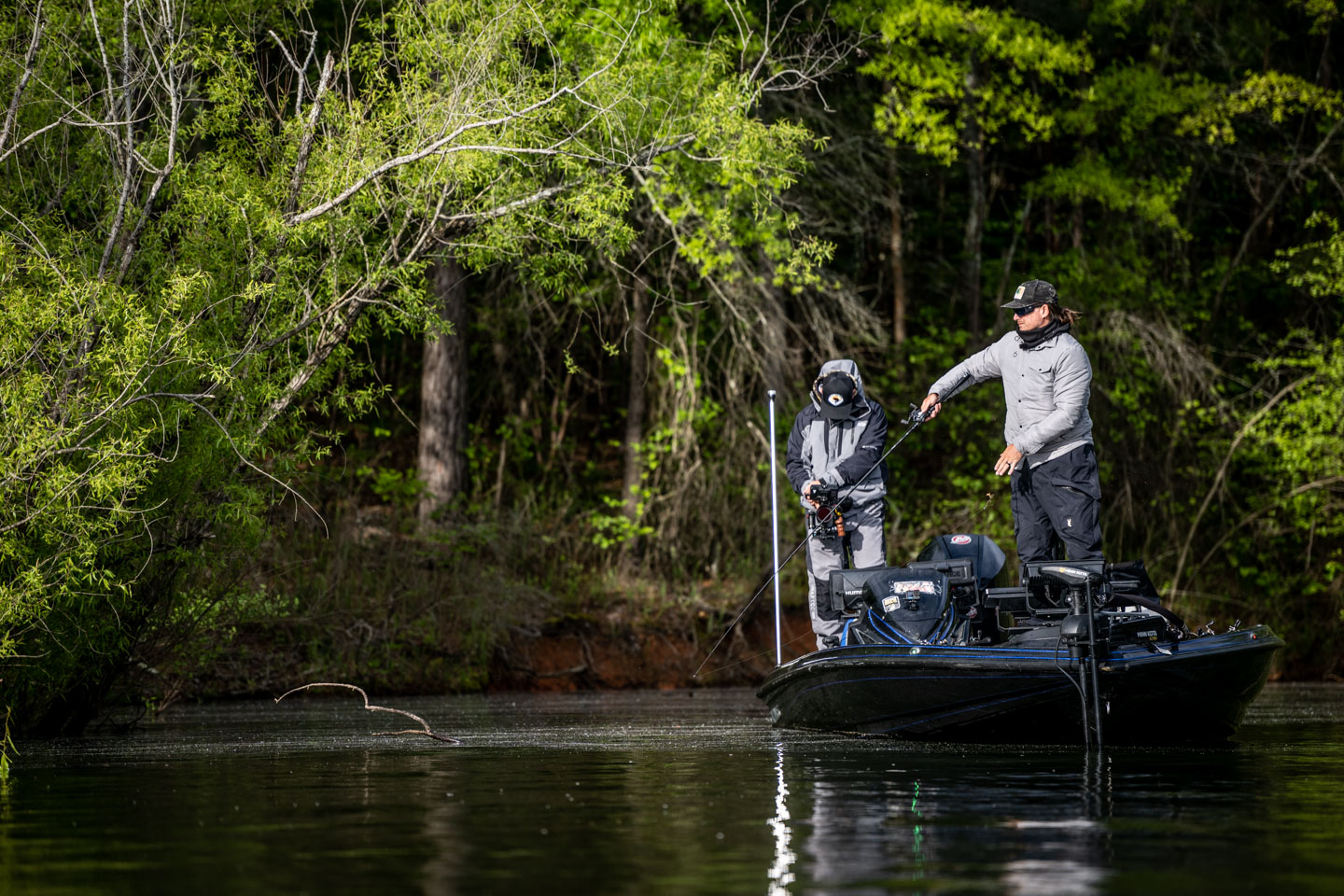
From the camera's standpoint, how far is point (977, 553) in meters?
11.0

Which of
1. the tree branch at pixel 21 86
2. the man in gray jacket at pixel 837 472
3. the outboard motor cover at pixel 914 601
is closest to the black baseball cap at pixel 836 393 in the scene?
the man in gray jacket at pixel 837 472

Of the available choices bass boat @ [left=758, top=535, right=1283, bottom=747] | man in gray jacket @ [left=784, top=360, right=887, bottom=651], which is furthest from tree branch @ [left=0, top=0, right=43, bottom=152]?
bass boat @ [left=758, top=535, right=1283, bottom=747]

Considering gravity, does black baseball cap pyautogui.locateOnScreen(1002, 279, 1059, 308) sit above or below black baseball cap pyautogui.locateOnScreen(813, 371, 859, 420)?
above

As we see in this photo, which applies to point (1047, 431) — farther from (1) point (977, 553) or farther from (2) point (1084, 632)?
(2) point (1084, 632)

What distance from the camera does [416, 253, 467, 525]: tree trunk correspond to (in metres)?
21.0

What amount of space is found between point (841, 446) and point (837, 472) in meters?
0.23

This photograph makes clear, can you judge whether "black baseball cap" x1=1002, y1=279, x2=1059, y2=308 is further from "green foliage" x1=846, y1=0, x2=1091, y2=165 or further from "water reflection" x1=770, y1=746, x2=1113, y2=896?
"green foliage" x1=846, y1=0, x2=1091, y2=165

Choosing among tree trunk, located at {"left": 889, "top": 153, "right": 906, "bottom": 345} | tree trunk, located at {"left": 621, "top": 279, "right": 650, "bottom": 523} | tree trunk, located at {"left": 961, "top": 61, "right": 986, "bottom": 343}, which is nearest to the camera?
tree trunk, located at {"left": 621, "top": 279, "right": 650, "bottom": 523}

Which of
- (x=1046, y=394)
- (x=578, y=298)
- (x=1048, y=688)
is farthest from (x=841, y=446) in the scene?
(x=578, y=298)

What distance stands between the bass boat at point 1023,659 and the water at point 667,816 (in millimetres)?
237

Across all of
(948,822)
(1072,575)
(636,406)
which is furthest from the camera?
(636,406)

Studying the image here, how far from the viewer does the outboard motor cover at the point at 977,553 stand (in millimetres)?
10922

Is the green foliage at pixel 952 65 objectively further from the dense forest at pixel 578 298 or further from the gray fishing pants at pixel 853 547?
the gray fishing pants at pixel 853 547

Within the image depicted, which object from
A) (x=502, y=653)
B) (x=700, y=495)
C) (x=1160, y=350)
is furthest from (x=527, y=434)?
(x=1160, y=350)
